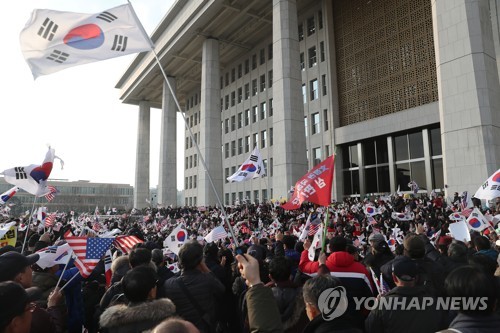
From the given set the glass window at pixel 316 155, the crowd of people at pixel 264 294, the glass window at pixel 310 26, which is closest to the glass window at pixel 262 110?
the glass window at pixel 310 26

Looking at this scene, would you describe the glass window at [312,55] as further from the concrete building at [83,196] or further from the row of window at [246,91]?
the concrete building at [83,196]

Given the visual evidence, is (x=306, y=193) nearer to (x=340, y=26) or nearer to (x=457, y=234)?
(x=457, y=234)

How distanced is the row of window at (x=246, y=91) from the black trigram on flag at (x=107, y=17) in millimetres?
34277

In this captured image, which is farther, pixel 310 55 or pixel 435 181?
pixel 310 55

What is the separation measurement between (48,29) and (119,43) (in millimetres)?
1422


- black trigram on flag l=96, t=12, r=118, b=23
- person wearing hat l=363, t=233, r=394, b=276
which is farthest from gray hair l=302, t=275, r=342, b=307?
black trigram on flag l=96, t=12, r=118, b=23

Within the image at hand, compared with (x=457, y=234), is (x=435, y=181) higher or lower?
higher

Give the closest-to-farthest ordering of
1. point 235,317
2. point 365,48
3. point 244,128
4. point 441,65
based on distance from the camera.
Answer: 1. point 235,317
2. point 441,65
3. point 365,48
4. point 244,128

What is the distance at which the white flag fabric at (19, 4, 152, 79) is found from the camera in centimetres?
773

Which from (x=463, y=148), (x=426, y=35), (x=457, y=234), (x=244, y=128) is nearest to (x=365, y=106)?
(x=426, y=35)

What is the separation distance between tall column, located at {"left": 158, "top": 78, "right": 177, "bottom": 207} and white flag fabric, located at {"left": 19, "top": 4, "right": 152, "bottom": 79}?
4175 cm

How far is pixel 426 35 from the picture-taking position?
26281 millimetres

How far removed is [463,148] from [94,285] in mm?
18010

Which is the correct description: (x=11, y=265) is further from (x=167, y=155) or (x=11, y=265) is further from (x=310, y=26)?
(x=167, y=155)
